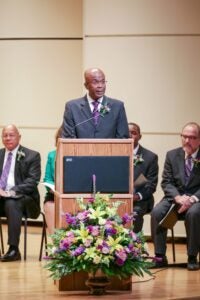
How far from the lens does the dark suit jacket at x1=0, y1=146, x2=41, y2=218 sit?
23.2 feet

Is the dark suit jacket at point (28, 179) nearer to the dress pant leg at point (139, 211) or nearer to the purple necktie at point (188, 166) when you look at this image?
the dress pant leg at point (139, 211)

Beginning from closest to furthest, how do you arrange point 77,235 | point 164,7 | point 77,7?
point 77,235
point 164,7
point 77,7

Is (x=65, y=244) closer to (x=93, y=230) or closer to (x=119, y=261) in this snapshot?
(x=93, y=230)

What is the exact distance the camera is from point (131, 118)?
26.0 ft

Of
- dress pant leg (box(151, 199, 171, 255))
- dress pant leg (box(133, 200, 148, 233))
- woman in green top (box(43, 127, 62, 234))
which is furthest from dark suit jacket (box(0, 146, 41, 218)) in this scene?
dress pant leg (box(151, 199, 171, 255))

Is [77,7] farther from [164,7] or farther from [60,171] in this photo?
[60,171]

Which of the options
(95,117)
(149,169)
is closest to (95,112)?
(95,117)

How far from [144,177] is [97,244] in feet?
6.56

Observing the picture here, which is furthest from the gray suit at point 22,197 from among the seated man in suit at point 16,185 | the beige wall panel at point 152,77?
the beige wall panel at point 152,77

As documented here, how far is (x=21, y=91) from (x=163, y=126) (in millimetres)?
1998

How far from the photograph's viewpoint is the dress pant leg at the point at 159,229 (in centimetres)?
662

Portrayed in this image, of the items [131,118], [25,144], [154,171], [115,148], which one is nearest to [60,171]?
[115,148]

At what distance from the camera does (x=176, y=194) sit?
6.63 meters

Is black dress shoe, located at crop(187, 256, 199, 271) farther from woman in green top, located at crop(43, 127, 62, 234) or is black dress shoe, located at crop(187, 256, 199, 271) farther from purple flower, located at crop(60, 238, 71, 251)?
purple flower, located at crop(60, 238, 71, 251)
